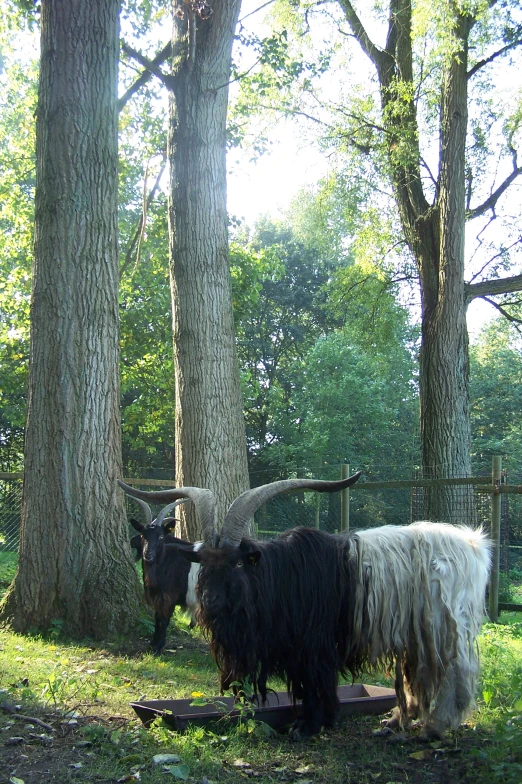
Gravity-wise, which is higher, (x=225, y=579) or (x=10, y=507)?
(x=225, y=579)

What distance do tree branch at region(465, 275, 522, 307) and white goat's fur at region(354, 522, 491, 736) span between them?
31.6 ft

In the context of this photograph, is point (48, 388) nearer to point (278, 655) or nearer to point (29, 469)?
point (29, 469)

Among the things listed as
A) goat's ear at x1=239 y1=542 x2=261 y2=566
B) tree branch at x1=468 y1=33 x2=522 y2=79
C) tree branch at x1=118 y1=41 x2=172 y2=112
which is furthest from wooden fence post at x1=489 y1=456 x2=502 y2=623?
tree branch at x1=468 y1=33 x2=522 y2=79

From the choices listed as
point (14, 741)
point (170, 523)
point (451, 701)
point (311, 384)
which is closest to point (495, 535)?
point (170, 523)

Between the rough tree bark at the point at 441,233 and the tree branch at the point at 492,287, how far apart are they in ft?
0.06

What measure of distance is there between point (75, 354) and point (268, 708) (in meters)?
4.29

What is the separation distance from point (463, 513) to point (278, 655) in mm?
7047

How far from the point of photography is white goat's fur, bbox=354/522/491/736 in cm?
488

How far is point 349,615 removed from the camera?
5055 mm

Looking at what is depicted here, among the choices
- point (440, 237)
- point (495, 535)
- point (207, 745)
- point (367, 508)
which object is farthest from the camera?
point (367, 508)

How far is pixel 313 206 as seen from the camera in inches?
690

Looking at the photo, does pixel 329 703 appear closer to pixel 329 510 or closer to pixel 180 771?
pixel 180 771

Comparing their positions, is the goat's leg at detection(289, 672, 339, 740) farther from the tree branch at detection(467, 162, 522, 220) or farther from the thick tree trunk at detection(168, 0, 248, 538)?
the tree branch at detection(467, 162, 522, 220)

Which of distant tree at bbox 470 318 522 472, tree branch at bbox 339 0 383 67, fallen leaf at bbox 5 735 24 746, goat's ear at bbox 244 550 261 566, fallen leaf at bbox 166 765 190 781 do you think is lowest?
fallen leaf at bbox 166 765 190 781
